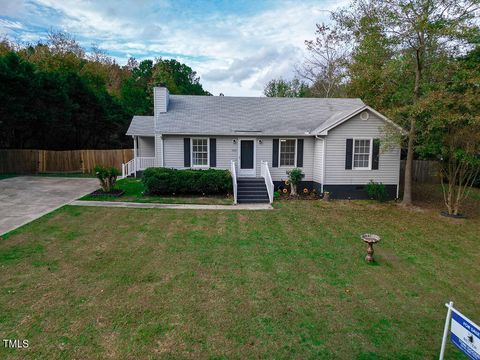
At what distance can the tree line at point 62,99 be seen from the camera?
2034 cm

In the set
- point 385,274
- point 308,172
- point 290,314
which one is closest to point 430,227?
point 385,274

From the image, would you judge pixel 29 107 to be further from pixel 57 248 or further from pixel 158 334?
pixel 158 334

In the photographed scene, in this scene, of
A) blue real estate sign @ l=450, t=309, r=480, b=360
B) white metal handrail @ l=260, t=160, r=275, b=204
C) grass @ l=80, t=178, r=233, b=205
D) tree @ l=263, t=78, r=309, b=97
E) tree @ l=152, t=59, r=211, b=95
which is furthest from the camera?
tree @ l=263, t=78, r=309, b=97

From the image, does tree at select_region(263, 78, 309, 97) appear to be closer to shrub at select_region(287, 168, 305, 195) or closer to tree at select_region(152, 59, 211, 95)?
tree at select_region(152, 59, 211, 95)

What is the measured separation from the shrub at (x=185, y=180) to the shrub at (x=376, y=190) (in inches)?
260

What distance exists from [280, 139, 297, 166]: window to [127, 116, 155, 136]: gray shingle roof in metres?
8.49

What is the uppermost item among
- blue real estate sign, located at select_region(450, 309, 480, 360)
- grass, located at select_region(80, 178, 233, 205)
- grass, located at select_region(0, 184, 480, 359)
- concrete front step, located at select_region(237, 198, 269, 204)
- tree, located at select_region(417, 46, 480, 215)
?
tree, located at select_region(417, 46, 480, 215)

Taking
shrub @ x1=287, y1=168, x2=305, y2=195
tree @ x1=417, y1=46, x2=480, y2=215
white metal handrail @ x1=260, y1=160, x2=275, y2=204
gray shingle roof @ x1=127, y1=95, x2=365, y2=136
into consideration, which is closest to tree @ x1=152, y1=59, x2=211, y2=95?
gray shingle roof @ x1=127, y1=95, x2=365, y2=136

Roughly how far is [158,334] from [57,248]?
510 centimetres

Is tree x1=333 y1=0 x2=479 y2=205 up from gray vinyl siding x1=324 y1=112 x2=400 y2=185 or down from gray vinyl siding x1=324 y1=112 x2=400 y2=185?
up

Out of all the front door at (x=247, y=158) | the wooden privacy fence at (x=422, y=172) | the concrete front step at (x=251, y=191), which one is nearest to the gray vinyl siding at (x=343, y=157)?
the concrete front step at (x=251, y=191)

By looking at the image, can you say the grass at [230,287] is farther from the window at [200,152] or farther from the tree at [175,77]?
the tree at [175,77]

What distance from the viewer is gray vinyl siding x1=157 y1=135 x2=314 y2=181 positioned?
15.9 m

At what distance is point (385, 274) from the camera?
7.13m
